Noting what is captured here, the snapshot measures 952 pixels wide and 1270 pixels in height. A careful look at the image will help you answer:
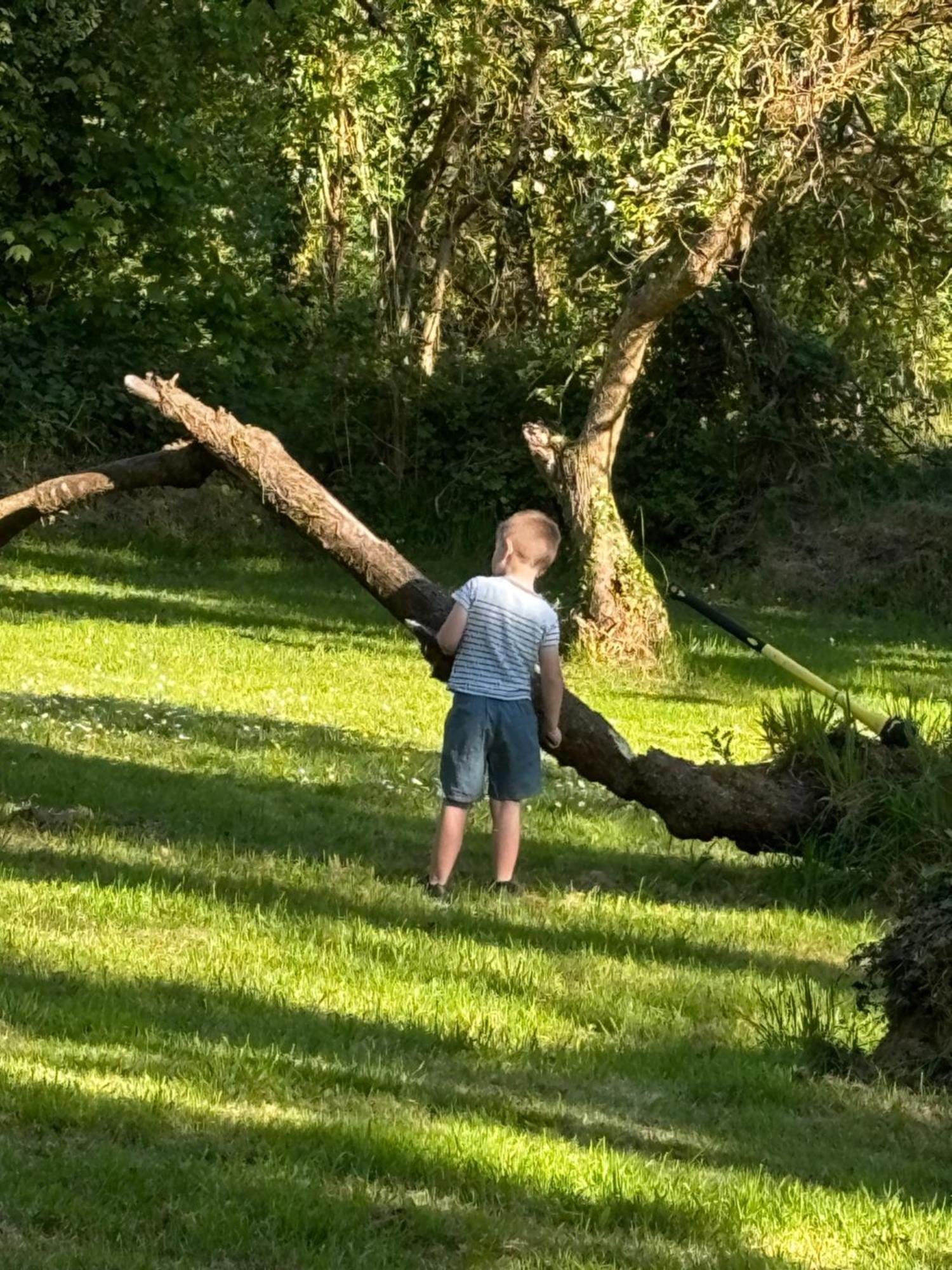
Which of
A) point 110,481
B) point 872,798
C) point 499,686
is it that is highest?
point 110,481

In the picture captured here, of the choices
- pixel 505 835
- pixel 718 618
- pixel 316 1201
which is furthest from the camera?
pixel 718 618

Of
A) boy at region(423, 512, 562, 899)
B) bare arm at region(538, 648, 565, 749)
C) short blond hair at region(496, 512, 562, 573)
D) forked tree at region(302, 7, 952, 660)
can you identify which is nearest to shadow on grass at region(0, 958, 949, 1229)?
boy at region(423, 512, 562, 899)

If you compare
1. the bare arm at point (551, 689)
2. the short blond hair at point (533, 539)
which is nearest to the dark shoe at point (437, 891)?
the bare arm at point (551, 689)

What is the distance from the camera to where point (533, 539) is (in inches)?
335

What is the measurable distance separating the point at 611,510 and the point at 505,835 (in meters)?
8.70

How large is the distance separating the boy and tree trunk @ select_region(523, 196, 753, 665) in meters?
8.37

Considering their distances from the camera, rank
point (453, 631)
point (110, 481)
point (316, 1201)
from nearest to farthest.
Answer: point (316, 1201), point (453, 631), point (110, 481)

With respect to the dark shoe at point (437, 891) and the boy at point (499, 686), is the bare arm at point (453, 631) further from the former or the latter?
the dark shoe at point (437, 891)

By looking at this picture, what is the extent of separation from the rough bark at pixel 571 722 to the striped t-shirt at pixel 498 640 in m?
0.37

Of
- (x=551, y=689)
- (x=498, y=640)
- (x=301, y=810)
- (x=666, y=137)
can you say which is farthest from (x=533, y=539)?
(x=666, y=137)

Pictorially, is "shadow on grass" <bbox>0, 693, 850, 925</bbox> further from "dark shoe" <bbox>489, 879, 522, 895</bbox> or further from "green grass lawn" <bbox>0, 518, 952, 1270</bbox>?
"dark shoe" <bbox>489, 879, 522, 895</bbox>

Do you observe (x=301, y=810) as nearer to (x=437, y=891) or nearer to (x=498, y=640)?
(x=437, y=891)

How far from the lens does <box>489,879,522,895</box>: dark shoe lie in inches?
335

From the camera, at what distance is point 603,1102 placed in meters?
5.68
